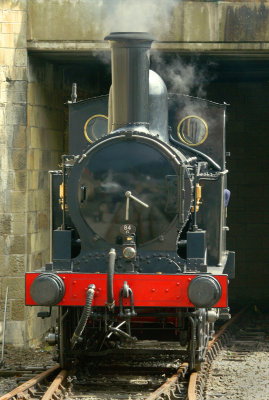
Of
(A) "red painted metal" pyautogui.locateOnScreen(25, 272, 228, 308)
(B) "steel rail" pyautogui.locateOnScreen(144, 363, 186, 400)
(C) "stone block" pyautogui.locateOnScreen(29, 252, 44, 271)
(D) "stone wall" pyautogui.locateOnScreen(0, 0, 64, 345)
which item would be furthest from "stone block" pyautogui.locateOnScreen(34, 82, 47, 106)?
(B) "steel rail" pyautogui.locateOnScreen(144, 363, 186, 400)

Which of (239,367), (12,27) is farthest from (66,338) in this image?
(12,27)

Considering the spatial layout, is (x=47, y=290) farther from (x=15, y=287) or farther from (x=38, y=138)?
(x=38, y=138)

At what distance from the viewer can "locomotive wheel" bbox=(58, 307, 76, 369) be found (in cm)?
809

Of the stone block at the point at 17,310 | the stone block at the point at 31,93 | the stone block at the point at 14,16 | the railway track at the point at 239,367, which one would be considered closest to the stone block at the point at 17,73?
the stone block at the point at 31,93

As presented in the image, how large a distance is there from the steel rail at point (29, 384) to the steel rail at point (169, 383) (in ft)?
3.63

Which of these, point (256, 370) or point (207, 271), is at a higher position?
point (207, 271)

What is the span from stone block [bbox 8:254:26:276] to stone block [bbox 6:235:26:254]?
0.21 feet

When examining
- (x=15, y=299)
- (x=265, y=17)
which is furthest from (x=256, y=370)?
(x=265, y=17)

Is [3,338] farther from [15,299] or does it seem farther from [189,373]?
[189,373]

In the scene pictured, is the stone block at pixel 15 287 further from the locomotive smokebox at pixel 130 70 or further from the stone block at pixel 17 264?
the locomotive smokebox at pixel 130 70

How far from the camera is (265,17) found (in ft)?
33.9

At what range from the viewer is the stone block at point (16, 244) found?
1038cm

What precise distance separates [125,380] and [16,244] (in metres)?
2.93

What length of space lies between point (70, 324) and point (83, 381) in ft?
1.90
